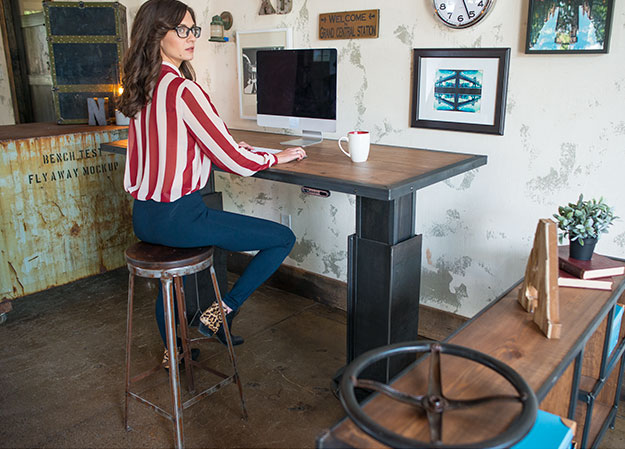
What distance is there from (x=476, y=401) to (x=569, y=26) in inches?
59.7

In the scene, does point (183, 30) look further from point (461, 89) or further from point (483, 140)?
point (483, 140)

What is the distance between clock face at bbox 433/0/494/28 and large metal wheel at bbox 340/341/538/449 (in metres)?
1.50

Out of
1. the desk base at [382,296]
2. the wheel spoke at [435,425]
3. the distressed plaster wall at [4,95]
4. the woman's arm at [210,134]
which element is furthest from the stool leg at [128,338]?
the distressed plaster wall at [4,95]

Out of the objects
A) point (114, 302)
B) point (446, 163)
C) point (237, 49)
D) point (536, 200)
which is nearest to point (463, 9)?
point (446, 163)

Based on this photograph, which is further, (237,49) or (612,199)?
(237,49)

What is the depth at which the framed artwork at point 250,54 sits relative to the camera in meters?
2.94

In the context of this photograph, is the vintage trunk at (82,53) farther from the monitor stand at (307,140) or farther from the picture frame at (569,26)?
the picture frame at (569,26)

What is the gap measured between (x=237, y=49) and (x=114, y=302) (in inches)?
63.0

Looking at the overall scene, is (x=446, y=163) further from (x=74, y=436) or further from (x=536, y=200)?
(x=74, y=436)

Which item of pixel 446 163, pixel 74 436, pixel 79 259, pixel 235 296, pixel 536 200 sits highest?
pixel 446 163

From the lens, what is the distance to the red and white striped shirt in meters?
1.96

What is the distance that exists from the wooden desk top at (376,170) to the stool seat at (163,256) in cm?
38

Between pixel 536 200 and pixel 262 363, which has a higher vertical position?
pixel 536 200

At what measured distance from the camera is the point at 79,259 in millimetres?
3340
